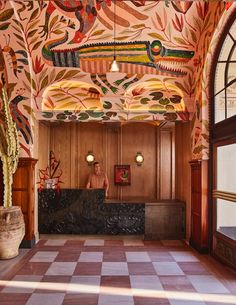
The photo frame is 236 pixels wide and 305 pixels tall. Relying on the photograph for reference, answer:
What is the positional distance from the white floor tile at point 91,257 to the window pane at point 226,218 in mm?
2030

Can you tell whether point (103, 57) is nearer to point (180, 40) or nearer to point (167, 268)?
point (180, 40)

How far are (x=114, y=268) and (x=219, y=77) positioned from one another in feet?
11.5

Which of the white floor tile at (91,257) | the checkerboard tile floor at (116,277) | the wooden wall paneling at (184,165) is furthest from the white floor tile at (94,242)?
the wooden wall paneling at (184,165)

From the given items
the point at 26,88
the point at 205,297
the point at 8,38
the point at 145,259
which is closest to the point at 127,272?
the point at 145,259

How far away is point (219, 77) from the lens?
5.54 meters

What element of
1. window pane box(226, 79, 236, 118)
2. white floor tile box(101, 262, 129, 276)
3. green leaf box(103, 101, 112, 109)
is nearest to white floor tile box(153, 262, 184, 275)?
white floor tile box(101, 262, 129, 276)

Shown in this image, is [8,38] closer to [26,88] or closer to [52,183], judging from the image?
[26,88]

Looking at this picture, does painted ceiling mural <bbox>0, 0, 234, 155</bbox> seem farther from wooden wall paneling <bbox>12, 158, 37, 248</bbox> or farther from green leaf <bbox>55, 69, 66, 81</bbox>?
wooden wall paneling <bbox>12, 158, 37, 248</bbox>

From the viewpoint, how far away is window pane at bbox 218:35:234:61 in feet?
16.6

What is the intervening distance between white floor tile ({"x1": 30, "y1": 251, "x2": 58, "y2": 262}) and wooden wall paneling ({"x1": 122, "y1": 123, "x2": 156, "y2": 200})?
12.9 feet

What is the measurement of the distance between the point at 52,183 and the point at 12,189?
132cm

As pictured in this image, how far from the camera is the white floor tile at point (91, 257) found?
5.34 metres

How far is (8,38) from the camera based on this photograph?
5.73 metres

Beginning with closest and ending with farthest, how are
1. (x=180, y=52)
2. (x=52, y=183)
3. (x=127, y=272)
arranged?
(x=127, y=272) < (x=180, y=52) < (x=52, y=183)
